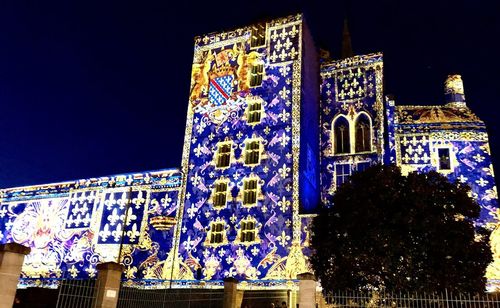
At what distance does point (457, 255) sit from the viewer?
16.5 m

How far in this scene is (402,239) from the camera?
1689 centimetres

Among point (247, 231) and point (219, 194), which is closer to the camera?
point (247, 231)

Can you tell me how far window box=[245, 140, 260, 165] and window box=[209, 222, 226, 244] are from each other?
12.5 feet

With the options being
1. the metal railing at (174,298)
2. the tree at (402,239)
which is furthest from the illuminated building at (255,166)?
the tree at (402,239)

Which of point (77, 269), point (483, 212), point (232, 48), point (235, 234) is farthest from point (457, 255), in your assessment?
point (77, 269)

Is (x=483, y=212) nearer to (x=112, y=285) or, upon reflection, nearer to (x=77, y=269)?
(x=112, y=285)

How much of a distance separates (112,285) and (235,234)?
37.6 feet

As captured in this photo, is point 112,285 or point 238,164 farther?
point 238,164

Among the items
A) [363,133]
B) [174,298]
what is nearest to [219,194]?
[174,298]

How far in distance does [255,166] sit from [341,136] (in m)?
6.08

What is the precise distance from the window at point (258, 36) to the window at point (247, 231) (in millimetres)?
11043

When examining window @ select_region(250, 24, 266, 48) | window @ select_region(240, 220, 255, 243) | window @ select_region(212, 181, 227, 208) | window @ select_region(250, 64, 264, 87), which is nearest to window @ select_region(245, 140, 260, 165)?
window @ select_region(212, 181, 227, 208)

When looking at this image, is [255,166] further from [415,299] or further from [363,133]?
[415,299]

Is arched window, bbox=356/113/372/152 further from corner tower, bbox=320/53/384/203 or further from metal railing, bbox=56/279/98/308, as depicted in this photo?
metal railing, bbox=56/279/98/308
